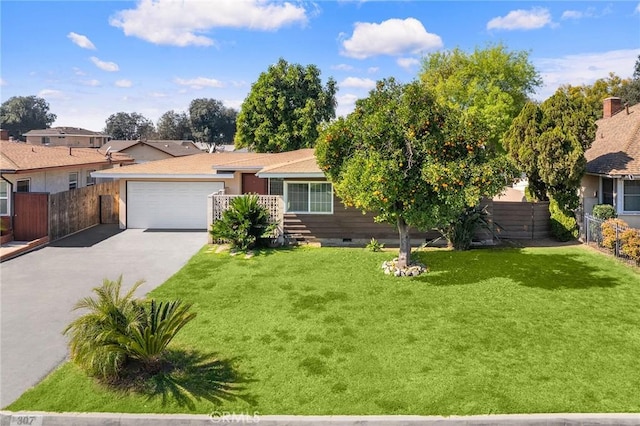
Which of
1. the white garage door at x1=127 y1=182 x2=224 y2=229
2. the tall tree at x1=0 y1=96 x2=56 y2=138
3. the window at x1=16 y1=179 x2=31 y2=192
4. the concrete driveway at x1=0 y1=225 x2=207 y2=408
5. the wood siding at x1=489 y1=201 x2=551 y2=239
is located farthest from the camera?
the tall tree at x1=0 y1=96 x2=56 y2=138

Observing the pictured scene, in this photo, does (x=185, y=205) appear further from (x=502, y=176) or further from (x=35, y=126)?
(x=35, y=126)

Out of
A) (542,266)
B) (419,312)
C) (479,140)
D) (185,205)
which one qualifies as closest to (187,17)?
(185,205)

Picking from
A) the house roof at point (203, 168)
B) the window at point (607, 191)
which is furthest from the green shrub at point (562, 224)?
the house roof at point (203, 168)

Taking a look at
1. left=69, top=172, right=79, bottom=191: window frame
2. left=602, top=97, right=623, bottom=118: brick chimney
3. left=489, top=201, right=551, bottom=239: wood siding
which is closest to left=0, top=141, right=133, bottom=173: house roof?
left=69, top=172, right=79, bottom=191: window frame

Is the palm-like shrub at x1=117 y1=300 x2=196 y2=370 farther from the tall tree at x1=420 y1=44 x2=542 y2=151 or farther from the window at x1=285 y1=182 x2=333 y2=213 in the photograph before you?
the tall tree at x1=420 y1=44 x2=542 y2=151

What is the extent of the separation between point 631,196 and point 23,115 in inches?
4195

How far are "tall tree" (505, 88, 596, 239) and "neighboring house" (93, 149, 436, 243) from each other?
5138 millimetres

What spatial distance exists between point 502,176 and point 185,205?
45.4 ft

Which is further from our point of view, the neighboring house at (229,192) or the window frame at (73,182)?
the window frame at (73,182)

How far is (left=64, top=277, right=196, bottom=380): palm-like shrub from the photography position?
262 inches

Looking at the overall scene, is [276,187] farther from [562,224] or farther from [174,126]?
[174,126]

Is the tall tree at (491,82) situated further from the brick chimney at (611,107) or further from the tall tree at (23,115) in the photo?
the tall tree at (23,115)

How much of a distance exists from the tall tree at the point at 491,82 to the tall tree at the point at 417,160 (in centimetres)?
1875

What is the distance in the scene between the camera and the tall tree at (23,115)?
8981cm
